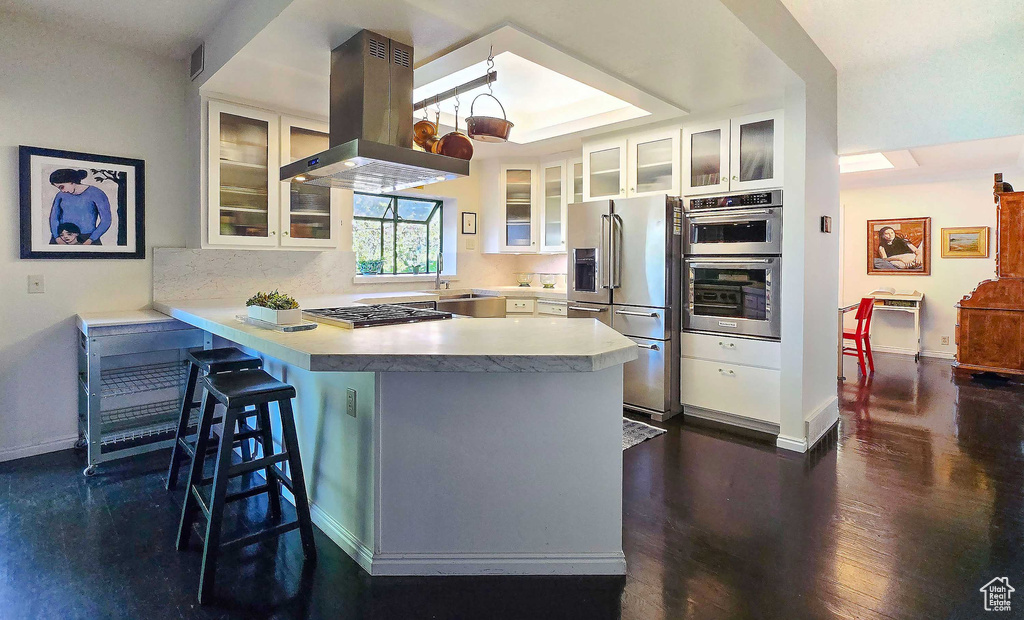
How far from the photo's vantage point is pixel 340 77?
8.70 ft

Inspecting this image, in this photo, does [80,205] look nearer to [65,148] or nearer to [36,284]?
[65,148]

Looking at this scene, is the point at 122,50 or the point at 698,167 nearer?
the point at 122,50

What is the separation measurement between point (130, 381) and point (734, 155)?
4284 mm

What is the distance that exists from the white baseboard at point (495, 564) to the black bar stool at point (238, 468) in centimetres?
35

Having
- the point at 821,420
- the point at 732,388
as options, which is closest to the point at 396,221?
the point at 732,388

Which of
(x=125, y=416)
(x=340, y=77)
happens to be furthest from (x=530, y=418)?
(x=125, y=416)

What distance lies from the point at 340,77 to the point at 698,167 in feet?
8.42

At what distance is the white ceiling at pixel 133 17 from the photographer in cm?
278

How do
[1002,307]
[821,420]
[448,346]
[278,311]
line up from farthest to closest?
[1002,307], [821,420], [278,311], [448,346]

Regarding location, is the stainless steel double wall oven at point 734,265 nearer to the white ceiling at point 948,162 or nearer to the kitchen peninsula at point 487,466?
the kitchen peninsula at point 487,466

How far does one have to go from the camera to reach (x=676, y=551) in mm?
2186

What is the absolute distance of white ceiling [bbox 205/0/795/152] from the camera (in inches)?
90.4

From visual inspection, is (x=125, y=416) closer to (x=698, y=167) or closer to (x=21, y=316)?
(x=21, y=316)

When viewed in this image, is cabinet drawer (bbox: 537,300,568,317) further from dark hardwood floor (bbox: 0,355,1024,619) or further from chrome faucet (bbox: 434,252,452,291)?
dark hardwood floor (bbox: 0,355,1024,619)
